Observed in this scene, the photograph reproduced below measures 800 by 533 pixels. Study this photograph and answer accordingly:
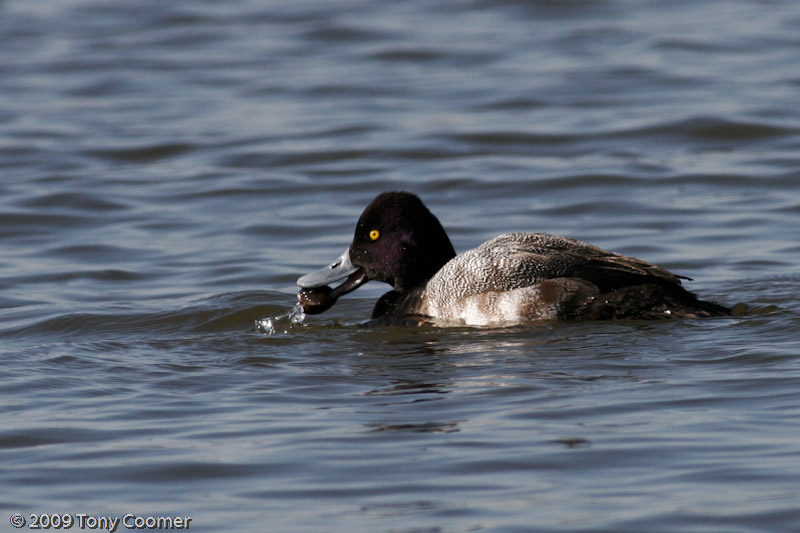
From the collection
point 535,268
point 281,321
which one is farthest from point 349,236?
point 535,268

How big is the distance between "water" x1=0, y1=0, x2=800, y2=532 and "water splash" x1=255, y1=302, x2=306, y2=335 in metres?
0.03

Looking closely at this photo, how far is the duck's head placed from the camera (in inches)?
340

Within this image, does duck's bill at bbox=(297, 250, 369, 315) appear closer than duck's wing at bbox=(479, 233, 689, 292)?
No

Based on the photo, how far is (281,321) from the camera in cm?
870

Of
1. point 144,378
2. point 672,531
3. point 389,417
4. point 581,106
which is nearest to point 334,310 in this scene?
point 144,378

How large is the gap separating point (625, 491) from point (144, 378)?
301 centimetres

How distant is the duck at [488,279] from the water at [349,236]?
0.49ft

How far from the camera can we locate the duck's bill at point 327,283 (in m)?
8.72

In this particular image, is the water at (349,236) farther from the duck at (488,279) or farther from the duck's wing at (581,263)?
the duck's wing at (581,263)

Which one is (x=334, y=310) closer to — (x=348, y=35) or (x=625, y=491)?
(x=625, y=491)

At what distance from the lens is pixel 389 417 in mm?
6098
